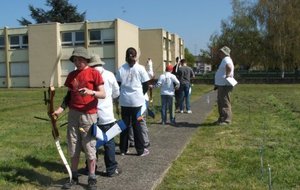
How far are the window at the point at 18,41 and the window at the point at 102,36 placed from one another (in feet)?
26.7

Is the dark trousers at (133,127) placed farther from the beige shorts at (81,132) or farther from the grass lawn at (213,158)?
the beige shorts at (81,132)

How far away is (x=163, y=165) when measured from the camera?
7672mm

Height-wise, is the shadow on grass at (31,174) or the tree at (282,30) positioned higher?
the tree at (282,30)

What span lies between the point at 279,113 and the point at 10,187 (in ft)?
36.6

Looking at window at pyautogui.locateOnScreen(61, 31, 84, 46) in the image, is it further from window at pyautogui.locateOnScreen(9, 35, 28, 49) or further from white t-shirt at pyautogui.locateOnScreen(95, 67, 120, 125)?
white t-shirt at pyautogui.locateOnScreen(95, 67, 120, 125)

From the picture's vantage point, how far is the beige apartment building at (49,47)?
172ft

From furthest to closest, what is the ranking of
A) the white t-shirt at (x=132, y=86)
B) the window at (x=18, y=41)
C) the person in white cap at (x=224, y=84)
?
1. the window at (x=18, y=41)
2. the person in white cap at (x=224, y=84)
3. the white t-shirt at (x=132, y=86)

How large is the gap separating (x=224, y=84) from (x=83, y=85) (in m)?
6.92

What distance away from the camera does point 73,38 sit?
53.9m

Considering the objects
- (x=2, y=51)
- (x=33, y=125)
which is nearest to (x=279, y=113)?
(x=33, y=125)

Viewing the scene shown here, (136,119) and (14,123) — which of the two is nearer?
(136,119)

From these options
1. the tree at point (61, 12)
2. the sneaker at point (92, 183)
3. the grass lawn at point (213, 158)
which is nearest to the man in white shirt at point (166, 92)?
the grass lawn at point (213, 158)

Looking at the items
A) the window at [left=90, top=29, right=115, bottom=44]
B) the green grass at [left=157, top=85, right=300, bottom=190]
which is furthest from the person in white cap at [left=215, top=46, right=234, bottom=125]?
the window at [left=90, top=29, right=115, bottom=44]

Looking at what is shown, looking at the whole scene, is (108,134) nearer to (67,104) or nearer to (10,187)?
(67,104)
